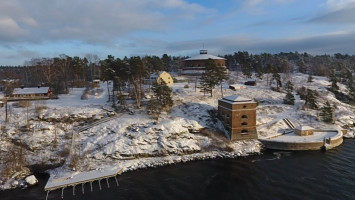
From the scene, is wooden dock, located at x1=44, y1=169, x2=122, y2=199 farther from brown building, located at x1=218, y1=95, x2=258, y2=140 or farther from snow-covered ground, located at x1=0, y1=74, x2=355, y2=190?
brown building, located at x1=218, y1=95, x2=258, y2=140

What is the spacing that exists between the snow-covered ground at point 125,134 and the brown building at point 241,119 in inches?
71.8

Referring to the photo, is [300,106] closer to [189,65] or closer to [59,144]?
[189,65]

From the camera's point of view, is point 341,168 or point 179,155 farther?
point 179,155

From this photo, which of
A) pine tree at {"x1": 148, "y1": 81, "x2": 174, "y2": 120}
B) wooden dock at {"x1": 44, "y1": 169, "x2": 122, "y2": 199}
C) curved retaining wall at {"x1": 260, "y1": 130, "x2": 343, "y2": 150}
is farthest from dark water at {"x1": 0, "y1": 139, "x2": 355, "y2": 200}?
pine tree at {"x1": 148, "y1": 81, "x2": 174, "y2": 120}

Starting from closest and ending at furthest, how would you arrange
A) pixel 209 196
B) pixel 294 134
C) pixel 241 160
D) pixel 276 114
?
pixel 209 196 → pixel 241 160 → pixel 294 134 → pixel 276 114

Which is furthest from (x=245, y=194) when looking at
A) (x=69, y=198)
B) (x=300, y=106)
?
(x=300, y=106)

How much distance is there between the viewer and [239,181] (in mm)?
32281

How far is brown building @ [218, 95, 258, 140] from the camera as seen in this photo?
45719mm

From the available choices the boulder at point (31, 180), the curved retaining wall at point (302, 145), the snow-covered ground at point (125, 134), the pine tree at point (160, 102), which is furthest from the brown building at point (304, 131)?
the boulder at point (31, 180)

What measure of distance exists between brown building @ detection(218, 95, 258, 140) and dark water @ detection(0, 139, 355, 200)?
6703mm

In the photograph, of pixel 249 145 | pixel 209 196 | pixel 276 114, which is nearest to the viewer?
pixel 209 196

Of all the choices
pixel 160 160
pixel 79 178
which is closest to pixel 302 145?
pixel 160 160

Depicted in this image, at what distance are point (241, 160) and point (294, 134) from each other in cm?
1441

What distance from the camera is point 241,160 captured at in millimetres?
39125
